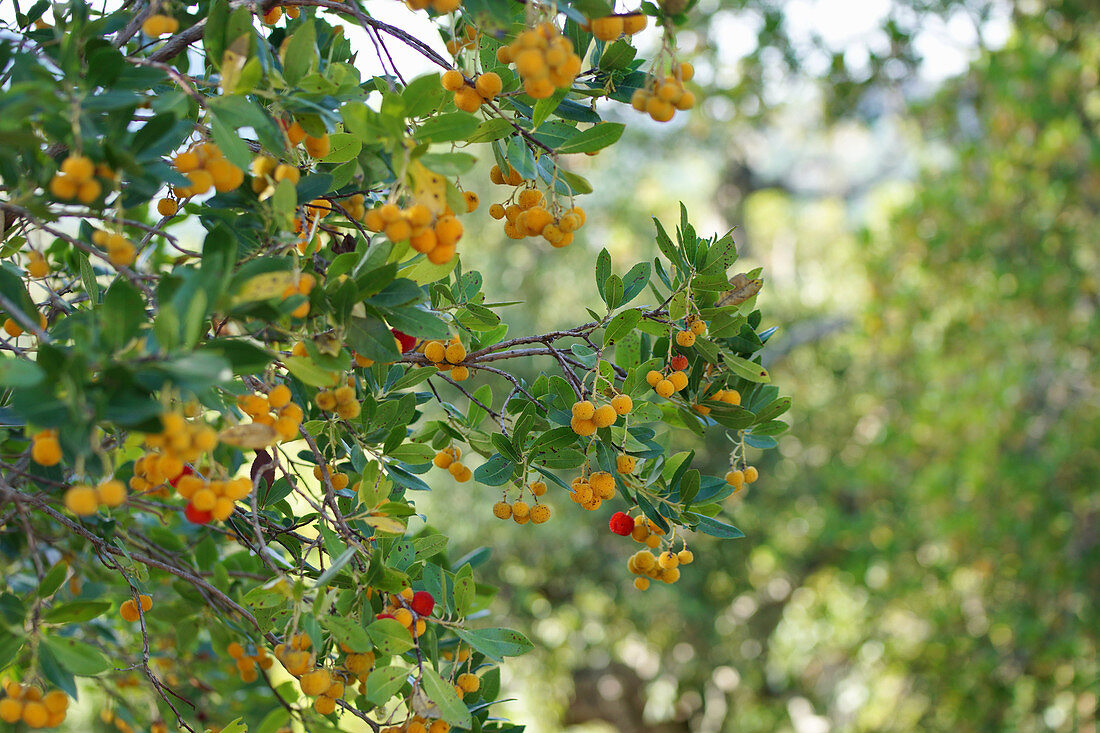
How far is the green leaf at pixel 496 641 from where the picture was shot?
1.24 meters

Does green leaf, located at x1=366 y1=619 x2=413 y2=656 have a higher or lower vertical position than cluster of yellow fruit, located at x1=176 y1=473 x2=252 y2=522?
lower

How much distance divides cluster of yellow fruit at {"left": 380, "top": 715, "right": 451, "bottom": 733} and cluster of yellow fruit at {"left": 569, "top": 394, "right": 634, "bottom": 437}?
16.6 inches

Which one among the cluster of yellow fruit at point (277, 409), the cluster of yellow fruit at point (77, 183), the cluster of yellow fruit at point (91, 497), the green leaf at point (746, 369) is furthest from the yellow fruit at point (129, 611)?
the green leaf at point (746, 369)

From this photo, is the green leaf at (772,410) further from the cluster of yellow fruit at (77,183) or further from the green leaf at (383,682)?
the cluster of yellow fruit at (77,183)

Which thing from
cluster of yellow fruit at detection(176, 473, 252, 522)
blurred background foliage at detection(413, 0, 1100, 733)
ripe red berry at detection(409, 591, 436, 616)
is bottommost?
blurred background foliage at detection(413, 0, 1100, 733)

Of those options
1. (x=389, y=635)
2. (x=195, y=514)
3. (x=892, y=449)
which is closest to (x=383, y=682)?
(x=389, y=635)

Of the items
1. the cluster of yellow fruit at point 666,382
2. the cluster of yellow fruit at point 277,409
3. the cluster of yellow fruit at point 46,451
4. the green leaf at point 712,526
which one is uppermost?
the cluster of yellow fruit at point 46,451

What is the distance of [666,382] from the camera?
3.88ft

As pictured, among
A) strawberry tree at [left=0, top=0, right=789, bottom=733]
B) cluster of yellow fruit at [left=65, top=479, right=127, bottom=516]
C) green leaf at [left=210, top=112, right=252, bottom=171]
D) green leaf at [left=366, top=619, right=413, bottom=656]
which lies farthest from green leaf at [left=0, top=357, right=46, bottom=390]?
green leaf at [left=366, top=619, right=413, bottom=656]

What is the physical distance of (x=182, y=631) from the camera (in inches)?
66.0

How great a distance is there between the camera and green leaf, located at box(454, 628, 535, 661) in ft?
4.07

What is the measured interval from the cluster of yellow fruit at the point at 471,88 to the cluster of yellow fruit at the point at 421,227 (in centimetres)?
20

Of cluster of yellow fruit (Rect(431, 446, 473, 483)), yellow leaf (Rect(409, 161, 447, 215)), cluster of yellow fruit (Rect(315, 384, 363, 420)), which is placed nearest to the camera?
yellow leaf (Rect(409, 161, 447, 215))

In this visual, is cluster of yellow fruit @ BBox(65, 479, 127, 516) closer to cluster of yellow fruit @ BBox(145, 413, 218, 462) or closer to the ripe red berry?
cluster of yellow fruit @ BBox(145, 413, 218, 462)
